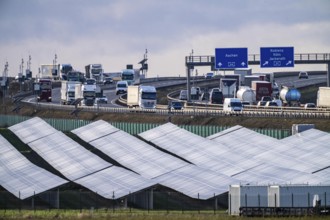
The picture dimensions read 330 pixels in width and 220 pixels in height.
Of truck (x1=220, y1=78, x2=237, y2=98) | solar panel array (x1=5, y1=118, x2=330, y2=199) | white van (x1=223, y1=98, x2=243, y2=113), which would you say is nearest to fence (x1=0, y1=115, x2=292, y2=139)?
solar panel array (x1=5, y1=118, x2=330, y2=199)

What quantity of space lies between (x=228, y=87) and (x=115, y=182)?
78.8 meters

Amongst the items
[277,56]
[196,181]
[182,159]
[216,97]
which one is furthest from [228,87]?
[196,181]

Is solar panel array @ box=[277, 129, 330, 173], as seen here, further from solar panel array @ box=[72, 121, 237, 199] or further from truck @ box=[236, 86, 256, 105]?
truck @ box=[236, 86, 256, 105]

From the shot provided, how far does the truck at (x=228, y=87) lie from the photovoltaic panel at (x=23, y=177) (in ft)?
216

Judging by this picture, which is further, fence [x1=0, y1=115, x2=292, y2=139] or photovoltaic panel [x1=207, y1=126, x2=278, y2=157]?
fence [x1=0, y1=115, x2=292, y2=139]

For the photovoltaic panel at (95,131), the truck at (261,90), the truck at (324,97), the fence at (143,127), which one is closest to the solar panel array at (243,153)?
the photovoltaic panel at (95,131)

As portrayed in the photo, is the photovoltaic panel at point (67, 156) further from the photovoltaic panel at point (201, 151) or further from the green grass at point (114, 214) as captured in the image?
the green grass at point (114, 214)

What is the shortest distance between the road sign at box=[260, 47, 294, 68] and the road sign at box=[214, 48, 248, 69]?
2.12 meters

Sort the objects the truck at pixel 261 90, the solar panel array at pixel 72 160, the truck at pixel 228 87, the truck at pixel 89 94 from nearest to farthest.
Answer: the solar panel array at pixel 72 160 → the truck at pixel 228 87 → the truck at pixel 261 90 → the truck at pixel 89 94

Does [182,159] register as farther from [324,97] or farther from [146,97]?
[146,97]

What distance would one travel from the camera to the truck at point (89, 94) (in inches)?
6024

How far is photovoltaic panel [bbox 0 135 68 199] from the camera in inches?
2623

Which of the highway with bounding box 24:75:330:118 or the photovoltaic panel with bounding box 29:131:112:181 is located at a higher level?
the highway with bounding box 24:75:330:118

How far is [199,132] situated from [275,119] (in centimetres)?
1740
